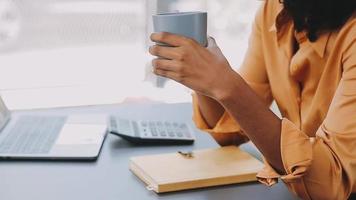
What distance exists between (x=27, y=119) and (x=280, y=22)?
2.21ft

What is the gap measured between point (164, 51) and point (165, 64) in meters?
0.02

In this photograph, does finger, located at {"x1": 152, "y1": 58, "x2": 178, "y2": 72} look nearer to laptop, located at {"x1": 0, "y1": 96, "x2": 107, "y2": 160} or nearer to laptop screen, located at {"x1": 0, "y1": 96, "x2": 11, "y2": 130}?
laptop, located at {"x1": 0, "y1": 96, "x2": 107, "y2": 160}

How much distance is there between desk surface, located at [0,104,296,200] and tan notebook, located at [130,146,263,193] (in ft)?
0.04

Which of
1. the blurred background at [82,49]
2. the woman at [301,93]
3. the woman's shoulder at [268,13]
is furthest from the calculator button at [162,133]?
the blurred background at [82,49]

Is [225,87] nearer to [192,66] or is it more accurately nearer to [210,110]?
[192,66]

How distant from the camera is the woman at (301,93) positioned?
917 mm

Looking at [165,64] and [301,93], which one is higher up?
[165,64]

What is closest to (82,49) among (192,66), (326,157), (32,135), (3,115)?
(3,115)

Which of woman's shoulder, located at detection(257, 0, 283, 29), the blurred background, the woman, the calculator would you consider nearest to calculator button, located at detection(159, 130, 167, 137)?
the calculator

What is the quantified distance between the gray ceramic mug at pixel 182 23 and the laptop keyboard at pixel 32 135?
1.38ft

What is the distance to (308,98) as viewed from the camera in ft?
3.74

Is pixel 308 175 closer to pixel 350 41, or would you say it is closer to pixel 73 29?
pixel 350 41

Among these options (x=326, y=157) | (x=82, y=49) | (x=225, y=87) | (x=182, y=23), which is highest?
(x=182, y=23)

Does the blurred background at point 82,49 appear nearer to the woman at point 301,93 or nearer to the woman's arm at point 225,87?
the woman at point 301,93
